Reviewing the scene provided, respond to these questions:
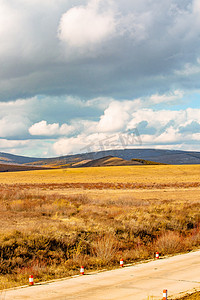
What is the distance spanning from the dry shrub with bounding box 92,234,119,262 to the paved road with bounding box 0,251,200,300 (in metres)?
1.26

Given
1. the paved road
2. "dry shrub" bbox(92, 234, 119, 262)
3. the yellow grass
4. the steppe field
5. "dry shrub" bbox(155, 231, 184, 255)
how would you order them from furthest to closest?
the yellow grass, "dry shrub" bbox(155, 231, 184, 255), "dry shrub" bbox(92, 234, 119, 262), the steppe field, the paved road

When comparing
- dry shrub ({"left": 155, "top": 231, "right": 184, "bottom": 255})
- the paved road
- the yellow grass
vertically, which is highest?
the paved road

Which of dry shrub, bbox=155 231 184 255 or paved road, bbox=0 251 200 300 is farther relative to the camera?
dry shrub, bbox=155 231 184 255

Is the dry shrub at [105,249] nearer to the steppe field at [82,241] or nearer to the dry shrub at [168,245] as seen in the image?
the steppe field at [82,241]

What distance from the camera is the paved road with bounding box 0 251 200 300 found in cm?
1002

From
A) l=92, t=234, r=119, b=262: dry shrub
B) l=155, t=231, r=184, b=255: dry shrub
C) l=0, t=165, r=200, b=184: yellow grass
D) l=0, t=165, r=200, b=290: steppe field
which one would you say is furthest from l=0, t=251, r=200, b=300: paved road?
l=0, t=165, r=200, b=184: yellow grass

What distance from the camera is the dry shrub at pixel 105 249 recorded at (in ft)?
48.5

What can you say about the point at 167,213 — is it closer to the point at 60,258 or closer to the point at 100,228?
the point at 100,228

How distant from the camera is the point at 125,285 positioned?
11.1 m

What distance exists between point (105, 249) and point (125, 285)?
3.98 meters

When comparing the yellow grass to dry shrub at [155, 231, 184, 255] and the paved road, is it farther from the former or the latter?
the paved road

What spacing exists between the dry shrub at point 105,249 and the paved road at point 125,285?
126 cm

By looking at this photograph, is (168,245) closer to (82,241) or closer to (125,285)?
(82,241)

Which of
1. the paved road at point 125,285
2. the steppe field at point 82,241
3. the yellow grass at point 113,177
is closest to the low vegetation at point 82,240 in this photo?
the steppe field at point 82,241
